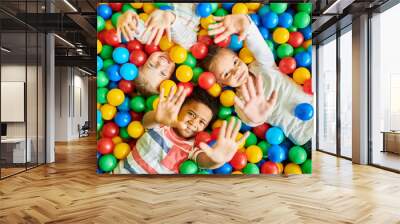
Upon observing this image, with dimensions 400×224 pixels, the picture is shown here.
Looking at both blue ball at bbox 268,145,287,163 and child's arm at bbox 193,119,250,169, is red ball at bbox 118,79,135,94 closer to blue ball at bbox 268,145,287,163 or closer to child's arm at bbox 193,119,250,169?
child's arm at bbox 193,119,250,169

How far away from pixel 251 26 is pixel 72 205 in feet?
10.8

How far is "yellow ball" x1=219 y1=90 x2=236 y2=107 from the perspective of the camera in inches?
199

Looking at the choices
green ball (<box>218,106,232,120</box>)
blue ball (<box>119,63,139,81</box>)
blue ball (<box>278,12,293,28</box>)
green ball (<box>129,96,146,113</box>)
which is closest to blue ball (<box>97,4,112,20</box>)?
blue ball (<box>119,63,139,81</box>)

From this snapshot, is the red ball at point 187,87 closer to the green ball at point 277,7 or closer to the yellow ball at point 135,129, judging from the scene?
the yellow ball at point 135,129

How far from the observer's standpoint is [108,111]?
5.10 meters

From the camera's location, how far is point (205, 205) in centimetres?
374

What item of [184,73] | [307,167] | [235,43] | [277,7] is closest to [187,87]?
[184,73]

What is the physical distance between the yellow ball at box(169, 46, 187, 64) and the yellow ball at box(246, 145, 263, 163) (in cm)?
158

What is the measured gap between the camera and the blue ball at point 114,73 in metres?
5.10

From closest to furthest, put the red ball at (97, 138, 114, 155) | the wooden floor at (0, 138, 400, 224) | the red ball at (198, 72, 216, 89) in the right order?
1. the wooden floor at (0, 138, 400, 224)
2. the red ball at (198, 72, 216, 89)
3. the red ball at (97, 138, 114, 155)

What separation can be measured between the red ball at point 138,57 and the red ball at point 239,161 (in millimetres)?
1875

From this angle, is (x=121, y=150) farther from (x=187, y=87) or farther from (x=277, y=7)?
(x=277, y=7)

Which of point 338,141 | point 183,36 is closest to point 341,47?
point 338,141

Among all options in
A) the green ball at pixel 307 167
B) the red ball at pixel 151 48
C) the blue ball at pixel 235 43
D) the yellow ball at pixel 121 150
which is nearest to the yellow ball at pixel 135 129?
the yellow ball at pixel 121 150
